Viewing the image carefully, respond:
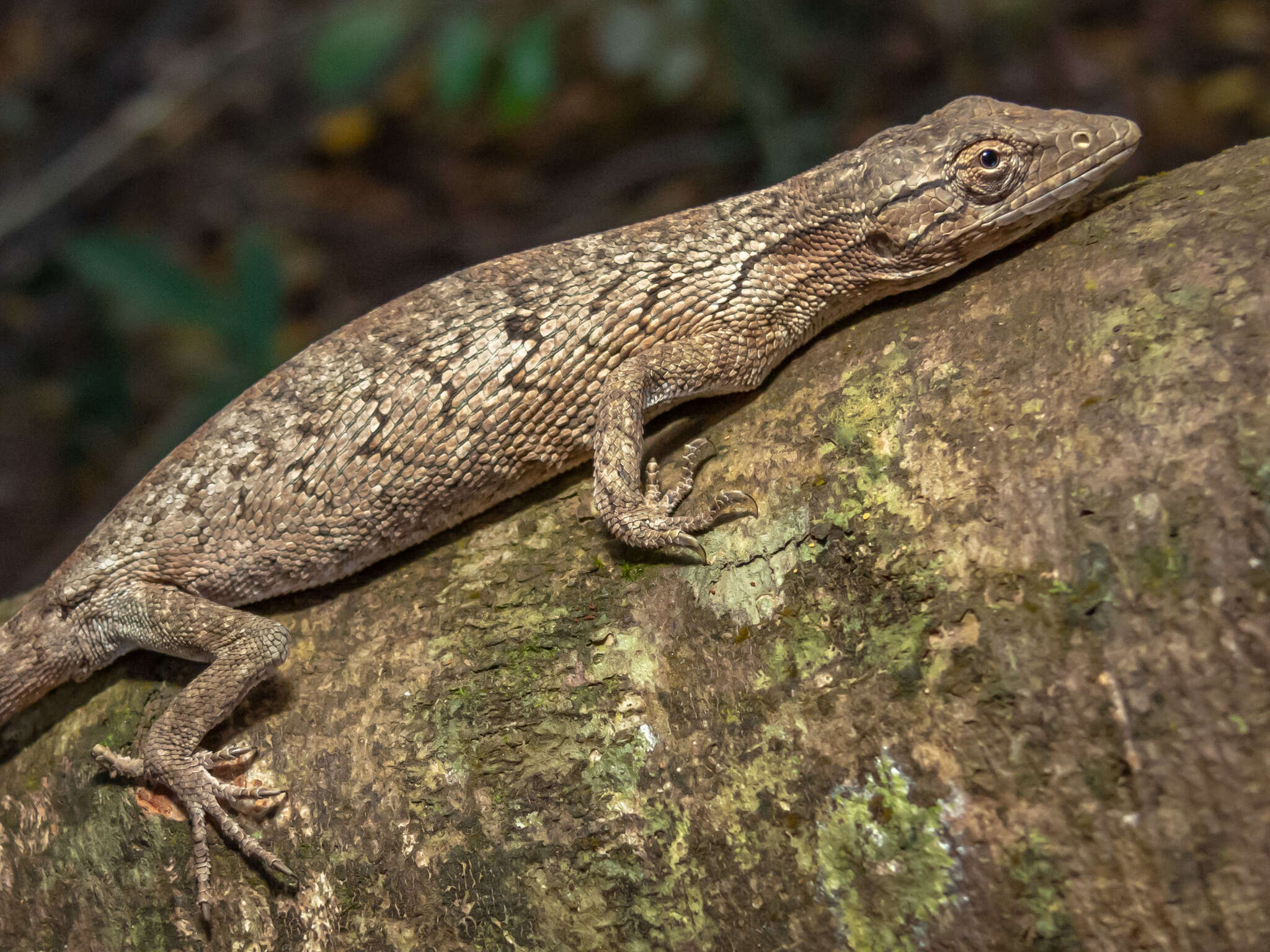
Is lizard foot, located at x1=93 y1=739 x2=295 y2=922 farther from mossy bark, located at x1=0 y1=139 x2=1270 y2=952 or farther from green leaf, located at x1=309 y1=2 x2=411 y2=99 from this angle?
green leaf, located at x1=309 y1=2 x2=411 y2=99

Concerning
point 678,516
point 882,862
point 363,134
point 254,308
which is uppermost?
point 363,134

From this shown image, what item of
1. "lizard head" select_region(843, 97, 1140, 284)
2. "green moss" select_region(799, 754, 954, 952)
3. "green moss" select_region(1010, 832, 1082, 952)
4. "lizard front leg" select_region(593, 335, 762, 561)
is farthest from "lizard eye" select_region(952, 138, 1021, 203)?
"green moss" select_region(1010, 832, 1082, 952)

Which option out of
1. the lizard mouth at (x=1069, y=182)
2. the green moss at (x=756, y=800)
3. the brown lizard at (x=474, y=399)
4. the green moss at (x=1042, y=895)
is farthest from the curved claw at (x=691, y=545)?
the lizard mouth at (x=1069, y=182)

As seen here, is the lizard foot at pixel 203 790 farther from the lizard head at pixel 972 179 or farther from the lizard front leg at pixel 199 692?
the lizard head at pixel 972 179

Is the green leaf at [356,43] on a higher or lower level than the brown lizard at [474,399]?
higher

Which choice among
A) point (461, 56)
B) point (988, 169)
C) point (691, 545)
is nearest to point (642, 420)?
point (691, 545)

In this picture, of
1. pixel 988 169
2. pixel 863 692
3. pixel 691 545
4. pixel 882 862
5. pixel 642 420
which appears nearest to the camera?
pixel 882 862

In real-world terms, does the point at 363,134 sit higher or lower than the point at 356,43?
higher

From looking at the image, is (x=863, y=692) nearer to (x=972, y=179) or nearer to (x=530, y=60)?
(x=972, y=179)
